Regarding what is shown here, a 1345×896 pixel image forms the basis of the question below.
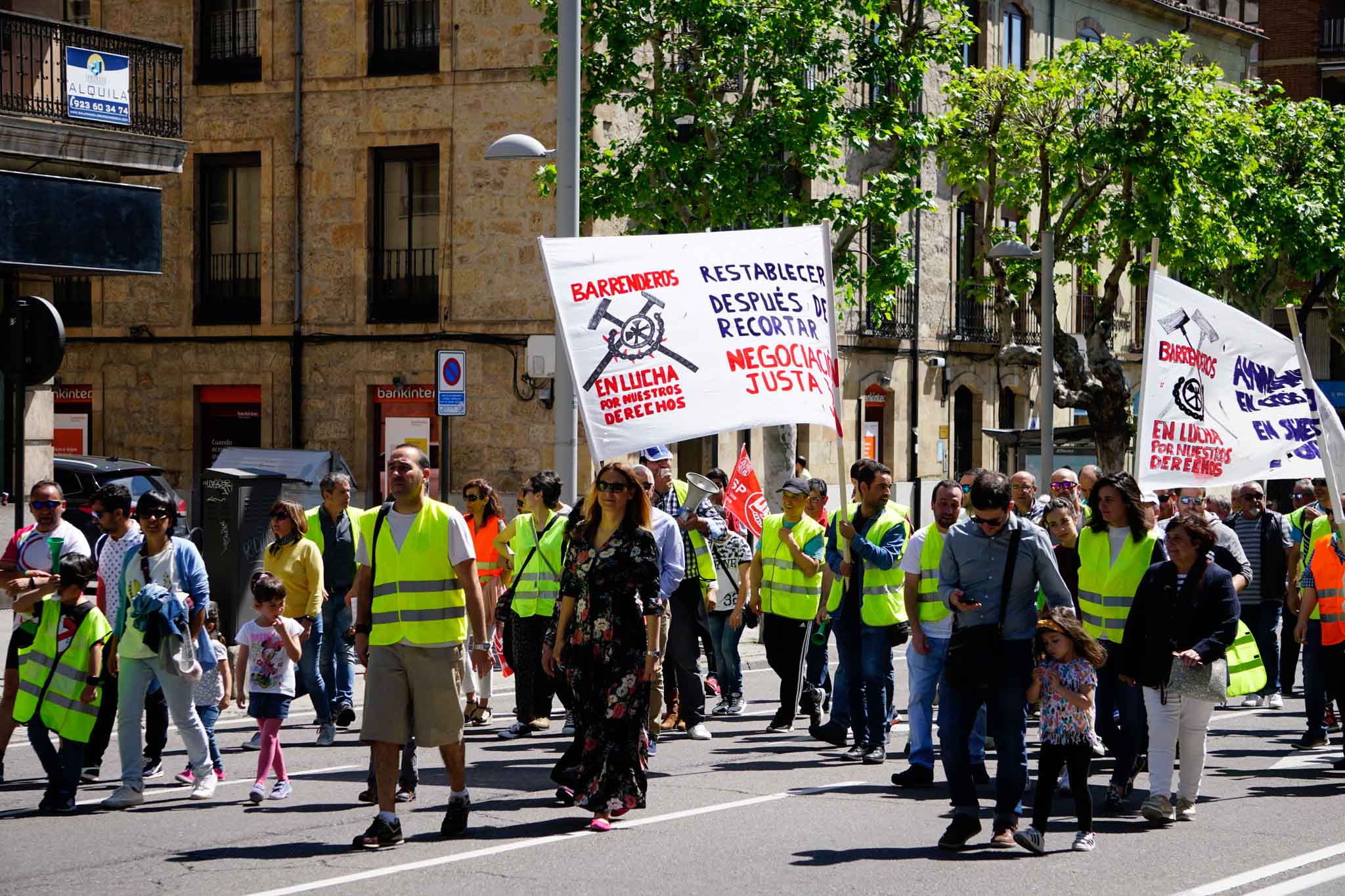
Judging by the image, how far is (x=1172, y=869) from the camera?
791 centimetres

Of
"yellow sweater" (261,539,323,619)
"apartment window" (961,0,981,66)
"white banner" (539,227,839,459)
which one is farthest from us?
"apartment window" (961,0,981,66)

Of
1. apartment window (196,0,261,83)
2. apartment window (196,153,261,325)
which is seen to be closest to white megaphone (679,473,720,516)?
apartment window (196,153,261,325)

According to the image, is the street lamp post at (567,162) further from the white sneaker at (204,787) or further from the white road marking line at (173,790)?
the white sneaker at (204,787)

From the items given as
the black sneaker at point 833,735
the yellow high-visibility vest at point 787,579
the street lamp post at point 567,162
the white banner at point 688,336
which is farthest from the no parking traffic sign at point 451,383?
the black sneaker at point 833,735

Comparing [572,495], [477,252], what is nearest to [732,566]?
[572,495]

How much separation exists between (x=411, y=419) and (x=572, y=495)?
14.1 metres

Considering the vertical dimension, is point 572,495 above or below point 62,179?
below

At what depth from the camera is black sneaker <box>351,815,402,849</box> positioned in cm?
808

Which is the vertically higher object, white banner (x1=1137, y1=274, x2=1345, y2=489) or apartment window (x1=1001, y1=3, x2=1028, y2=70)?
apartment window (x1=1001, y1=3, x2=1028, y2=70)

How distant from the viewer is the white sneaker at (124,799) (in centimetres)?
916

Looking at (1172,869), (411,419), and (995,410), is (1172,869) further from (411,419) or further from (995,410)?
(995,410)

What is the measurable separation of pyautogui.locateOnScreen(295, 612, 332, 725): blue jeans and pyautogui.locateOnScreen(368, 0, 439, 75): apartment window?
17.7 meters


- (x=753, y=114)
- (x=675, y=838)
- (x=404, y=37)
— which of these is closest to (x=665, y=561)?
(x=675, y=838)

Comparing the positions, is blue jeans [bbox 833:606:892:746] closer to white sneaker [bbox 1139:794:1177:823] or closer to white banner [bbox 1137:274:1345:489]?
white banner [bbox 1137:274:1345:489]
